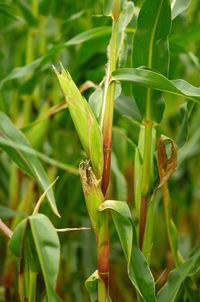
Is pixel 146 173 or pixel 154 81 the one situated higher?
pixel 154 81

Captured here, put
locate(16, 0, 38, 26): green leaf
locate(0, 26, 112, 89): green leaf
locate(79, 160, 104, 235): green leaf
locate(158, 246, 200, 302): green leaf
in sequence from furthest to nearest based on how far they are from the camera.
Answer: locate(16, 0, 38, 26): green leaf < locate(0, 26, 112, 89): green leaf < locate(158, 246, 200, 302): green leaf < locate(79, 160, 104, 235): green leaf

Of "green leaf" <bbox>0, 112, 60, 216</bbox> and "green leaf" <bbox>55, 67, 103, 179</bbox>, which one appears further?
"green leaf" <bbox>0, 112, 60, 216</bbox>

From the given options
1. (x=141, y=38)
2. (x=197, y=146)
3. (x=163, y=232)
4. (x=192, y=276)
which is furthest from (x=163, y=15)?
(x=163, y=232)

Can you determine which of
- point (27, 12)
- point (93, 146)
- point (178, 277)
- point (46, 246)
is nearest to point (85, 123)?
point (93, 146)

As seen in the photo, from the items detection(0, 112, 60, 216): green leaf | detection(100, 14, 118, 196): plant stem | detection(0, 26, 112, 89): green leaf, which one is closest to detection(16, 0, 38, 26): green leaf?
detection(0, 26, 112, 89): green leaf

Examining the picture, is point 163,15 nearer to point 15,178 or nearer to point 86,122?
point 86,122

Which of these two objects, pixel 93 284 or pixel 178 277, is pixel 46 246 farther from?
pixel 178 277

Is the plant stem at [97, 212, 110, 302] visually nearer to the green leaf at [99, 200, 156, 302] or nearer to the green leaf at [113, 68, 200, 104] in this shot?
the green leaf at [99, 200, 156, 302]

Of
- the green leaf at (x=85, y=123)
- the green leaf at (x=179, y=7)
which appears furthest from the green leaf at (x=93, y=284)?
the green leaf at (x=179, y=7)
